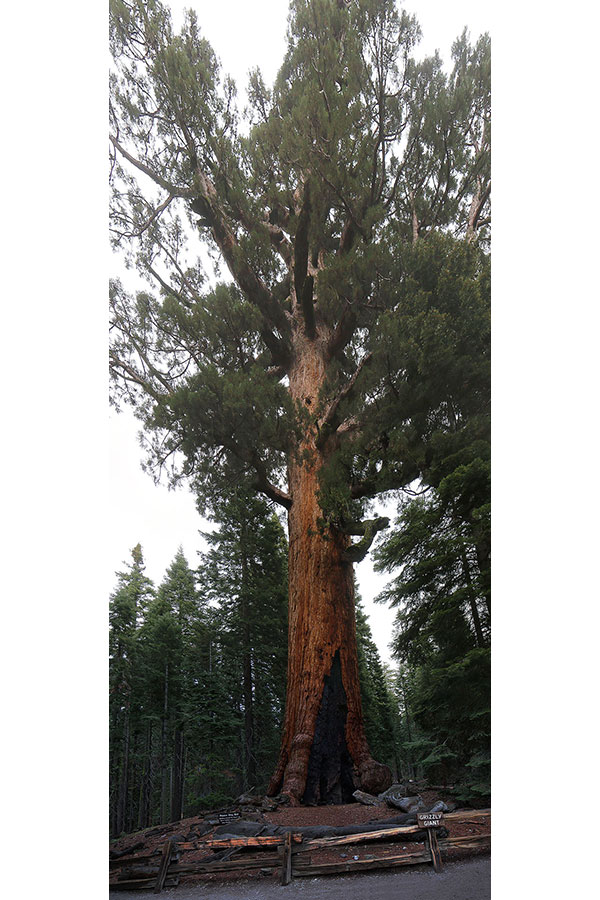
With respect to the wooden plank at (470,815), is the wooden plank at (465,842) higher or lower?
lower

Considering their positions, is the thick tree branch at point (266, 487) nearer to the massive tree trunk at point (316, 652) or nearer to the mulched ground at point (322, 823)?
the massive tree trunk at point (316, 652)

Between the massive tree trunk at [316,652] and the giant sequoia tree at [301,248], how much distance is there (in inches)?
0.5

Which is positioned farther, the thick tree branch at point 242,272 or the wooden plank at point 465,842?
the thick tree branch at point 242,272

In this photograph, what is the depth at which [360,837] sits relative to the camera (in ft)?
5.82

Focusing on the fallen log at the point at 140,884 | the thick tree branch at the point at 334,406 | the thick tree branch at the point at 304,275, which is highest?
the thick tree branch at the point at 304,275

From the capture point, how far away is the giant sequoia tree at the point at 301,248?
244 centimetres

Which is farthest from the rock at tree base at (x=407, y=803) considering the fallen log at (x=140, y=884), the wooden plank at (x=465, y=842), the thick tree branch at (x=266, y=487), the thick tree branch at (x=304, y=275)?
the thick tree branch at (x=304, y=275)

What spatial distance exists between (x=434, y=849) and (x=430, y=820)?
9cm

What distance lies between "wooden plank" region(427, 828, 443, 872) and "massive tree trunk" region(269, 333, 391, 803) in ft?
0.84

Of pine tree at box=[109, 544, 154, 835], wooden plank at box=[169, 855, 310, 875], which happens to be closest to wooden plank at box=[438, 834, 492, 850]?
wooden plank at box=[169, 855, 310, 875]

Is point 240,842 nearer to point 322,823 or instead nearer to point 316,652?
point 322,823

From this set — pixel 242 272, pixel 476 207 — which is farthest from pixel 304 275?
pixel 476 207

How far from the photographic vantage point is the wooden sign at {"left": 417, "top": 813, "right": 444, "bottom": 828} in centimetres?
178

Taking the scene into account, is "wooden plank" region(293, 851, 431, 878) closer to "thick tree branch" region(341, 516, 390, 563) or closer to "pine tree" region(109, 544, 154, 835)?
"pine tree" region(109, 544, 154, 835)
